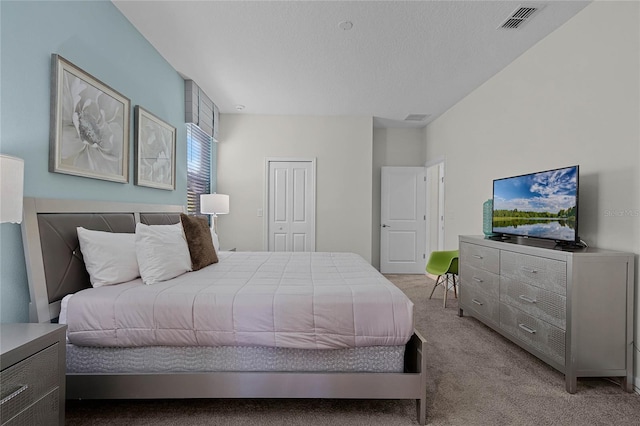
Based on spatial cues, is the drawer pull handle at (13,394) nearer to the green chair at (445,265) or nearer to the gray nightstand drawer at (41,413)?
the gray nightstand drawer at (41,413)

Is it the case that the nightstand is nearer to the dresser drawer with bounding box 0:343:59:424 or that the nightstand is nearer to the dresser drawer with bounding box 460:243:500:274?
the dresser drawer with bounding box 0:343:59:424

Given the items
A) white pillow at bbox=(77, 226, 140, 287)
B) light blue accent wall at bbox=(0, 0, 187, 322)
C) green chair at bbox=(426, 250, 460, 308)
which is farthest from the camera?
green chair at bbox=(426, 250, 460, 308)

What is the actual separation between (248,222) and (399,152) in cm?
308

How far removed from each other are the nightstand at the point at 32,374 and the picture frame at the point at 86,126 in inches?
42.2

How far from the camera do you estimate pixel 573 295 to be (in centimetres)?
201

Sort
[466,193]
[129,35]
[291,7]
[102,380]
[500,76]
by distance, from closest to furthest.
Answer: [102,380] < [291,7] < [129,35] < [500,76] < [466,193]

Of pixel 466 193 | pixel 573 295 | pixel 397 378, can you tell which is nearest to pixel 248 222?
pixel 466 193

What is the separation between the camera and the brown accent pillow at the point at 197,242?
8.22 feet

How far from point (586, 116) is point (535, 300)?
145 centimetres

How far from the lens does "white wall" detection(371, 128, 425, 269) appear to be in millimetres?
6000

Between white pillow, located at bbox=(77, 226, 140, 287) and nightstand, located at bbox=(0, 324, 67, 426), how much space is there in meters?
0.52

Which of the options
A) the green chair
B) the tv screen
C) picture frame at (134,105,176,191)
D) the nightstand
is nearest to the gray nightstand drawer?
the nightstand

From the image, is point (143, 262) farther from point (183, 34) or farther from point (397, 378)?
point (183, 34)

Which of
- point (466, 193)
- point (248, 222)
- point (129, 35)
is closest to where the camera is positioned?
point (129, 35)
